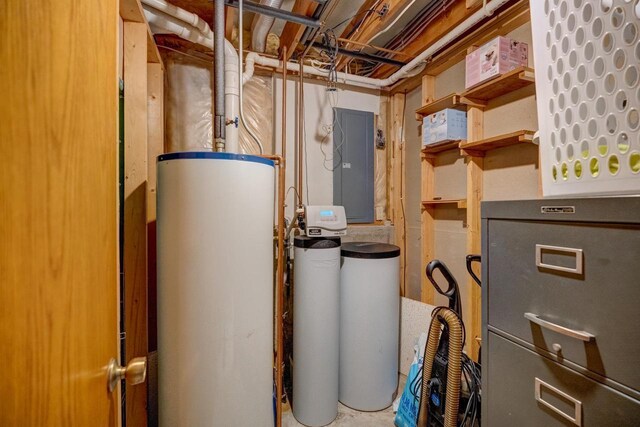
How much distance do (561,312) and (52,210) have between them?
110 centimetres

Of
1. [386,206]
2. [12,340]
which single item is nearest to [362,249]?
[386,206]

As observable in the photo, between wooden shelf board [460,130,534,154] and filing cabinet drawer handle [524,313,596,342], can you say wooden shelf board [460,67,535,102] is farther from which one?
filing cabinet drawer handle [524,313,596,342]

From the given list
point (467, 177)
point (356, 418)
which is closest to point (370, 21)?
point (467, 177)

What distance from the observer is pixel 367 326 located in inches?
81.5

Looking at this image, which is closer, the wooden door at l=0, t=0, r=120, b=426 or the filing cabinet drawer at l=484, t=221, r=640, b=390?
the wooden door at l=0, t=0, r=120, b=426

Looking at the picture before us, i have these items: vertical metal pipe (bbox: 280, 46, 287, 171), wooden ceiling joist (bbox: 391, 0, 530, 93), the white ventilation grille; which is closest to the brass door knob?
the white ventilation grille

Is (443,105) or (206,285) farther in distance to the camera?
(443,105)

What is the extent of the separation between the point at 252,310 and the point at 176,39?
6.68 ft

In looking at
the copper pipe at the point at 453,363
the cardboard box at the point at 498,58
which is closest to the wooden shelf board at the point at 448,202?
the cardboard box at the point at 498,58

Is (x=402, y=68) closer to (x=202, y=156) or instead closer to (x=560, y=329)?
(x=202, y=156)

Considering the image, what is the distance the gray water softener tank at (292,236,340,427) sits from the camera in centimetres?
195

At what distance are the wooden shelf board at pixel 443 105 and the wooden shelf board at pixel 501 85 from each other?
1.8 inches

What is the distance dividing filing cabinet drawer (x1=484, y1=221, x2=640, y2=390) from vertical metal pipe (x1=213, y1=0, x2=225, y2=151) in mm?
1413

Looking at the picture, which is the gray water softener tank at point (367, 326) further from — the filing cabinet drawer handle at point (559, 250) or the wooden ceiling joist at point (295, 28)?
the wooden ceiling joist at point (295, 28)
